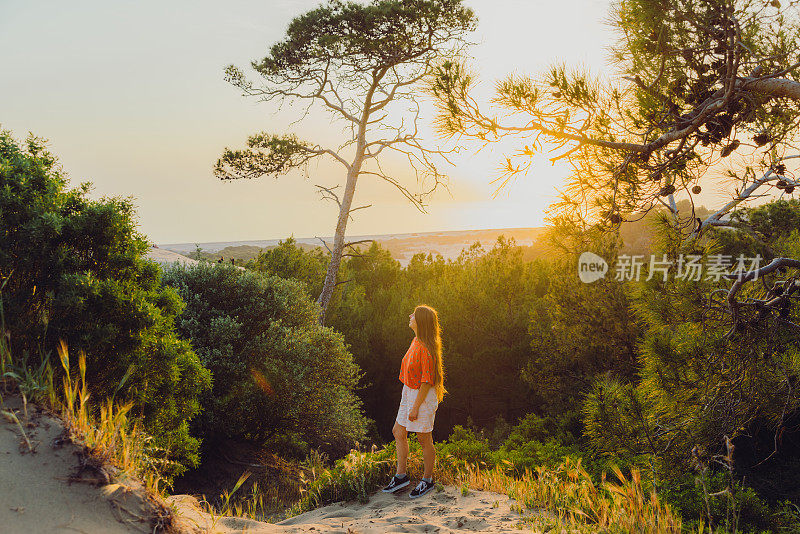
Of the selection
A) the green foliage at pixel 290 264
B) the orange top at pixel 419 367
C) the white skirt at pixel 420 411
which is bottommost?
the white skirt at pixel 420 411

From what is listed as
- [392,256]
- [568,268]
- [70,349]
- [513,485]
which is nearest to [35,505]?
[70,349]

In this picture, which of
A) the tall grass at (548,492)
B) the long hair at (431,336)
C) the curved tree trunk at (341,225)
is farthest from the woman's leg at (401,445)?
the curved tree trunk at (341,225)

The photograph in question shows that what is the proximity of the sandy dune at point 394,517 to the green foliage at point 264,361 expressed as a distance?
561cm

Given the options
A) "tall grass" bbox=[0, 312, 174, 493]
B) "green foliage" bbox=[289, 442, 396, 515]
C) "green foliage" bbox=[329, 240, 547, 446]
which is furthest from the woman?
"green foliage" bbox=[329, 240, 547, 446]

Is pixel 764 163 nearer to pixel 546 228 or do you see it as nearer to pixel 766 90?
pixel 766 90

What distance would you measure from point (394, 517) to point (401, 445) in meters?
0.87

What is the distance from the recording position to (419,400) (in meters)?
5.01

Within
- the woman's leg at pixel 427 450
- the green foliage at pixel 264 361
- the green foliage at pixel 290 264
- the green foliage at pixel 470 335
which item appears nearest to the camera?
the woman's leg at pixel 427 450

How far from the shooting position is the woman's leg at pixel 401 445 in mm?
5254

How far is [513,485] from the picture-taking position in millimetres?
5215

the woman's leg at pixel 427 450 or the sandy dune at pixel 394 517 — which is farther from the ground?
the woman's leg at pixel 427 450

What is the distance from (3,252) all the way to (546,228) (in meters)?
6.70

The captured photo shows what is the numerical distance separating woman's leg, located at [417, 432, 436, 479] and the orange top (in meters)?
0.52

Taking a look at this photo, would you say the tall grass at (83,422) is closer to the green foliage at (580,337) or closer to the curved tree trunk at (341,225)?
the green foliage at (580,337)
